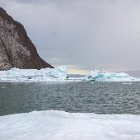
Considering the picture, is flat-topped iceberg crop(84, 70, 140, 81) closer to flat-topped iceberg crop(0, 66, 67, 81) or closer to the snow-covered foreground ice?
flat-topped iceberg crop(0, 66, 67, 81)

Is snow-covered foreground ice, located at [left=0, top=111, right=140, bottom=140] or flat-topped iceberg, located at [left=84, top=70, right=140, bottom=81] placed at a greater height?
flat-topped iceberg, located at [left=84, top=70, right=140, bottom=81]

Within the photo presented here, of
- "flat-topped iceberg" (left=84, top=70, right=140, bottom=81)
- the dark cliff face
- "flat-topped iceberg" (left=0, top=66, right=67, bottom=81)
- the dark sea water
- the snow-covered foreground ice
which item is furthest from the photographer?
the dark cliff face

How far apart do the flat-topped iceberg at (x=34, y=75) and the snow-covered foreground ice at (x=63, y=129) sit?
121001 mm

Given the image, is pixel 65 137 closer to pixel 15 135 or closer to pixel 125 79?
pixel 15 135

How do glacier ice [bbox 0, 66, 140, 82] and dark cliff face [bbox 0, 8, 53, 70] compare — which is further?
dark cliff face [bbox 0, 8, 53, 70]

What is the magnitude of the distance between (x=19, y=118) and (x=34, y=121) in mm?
1584

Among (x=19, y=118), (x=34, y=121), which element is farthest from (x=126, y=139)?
(x=19, y=118)

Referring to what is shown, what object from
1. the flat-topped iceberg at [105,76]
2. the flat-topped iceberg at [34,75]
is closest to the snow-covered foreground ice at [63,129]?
the flat-topped iceberg at [105,76]

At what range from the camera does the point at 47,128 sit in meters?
12.1

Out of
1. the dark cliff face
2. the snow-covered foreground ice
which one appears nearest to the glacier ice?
the dark cliff face

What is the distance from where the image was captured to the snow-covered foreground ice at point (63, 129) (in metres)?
10.5

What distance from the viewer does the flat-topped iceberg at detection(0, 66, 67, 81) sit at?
450 ft

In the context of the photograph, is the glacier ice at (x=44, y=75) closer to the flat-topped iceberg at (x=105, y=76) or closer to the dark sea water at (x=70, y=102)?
the flat-topped iceberg at (x=105, y=76)

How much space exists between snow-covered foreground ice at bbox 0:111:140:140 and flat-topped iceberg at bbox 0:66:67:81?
397 feet
